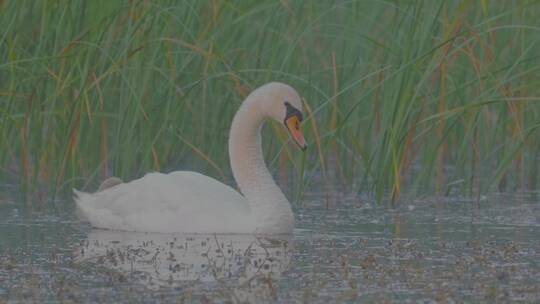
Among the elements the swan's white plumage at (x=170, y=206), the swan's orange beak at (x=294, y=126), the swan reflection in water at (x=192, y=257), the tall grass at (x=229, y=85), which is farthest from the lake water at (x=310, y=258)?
the swan's orange beak at (x=294, y=126)

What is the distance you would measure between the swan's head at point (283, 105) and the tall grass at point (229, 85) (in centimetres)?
44

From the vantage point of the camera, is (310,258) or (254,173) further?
(254,173)

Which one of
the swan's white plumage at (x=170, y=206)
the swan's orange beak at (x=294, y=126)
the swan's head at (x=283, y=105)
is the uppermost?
the swan's head at (x=283, y=105)

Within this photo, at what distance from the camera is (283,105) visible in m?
10.5

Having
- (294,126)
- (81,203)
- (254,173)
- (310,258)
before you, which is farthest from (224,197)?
(310,258)

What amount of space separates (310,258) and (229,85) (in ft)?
10.5

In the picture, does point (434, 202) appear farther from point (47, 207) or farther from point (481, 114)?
point (47, 207)

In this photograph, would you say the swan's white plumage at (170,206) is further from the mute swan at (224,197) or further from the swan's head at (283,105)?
the swan's head at (283,105)

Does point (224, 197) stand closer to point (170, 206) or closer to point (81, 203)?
point (170, 206)

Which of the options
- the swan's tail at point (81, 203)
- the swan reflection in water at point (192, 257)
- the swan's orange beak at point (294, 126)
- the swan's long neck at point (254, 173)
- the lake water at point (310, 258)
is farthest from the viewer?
the swan's tail at point (81, 203)

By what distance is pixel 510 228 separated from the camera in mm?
10391

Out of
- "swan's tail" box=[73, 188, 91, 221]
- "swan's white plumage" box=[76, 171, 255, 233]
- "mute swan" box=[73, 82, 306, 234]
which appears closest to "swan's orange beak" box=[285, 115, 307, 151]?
"mute swan" box=[73, 82, 306, 234]

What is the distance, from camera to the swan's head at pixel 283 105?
34.1 ft

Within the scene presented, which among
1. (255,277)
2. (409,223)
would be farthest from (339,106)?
(255,277)
